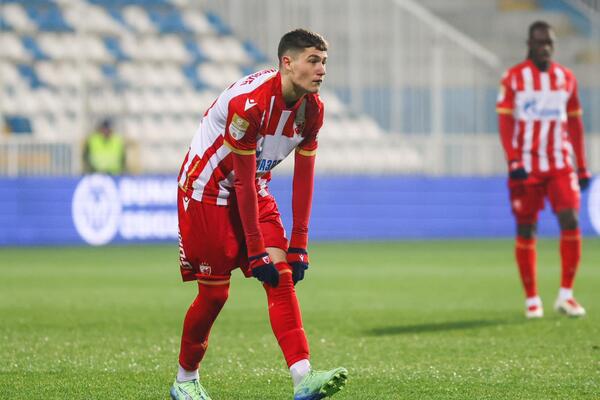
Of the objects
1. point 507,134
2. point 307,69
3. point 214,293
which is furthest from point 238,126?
point 507,134

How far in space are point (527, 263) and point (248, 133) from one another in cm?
479

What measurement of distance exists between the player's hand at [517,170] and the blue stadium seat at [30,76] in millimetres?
13565

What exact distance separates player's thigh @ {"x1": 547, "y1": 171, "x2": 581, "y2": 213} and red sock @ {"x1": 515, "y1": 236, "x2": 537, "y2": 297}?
1.13 feet

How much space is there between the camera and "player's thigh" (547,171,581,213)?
30.7ft

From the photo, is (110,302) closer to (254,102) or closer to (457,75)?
(254,102)

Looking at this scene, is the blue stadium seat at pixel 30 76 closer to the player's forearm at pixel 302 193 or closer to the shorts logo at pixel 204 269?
the shorts logo at pixel 204 269

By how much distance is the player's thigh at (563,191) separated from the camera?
935cm

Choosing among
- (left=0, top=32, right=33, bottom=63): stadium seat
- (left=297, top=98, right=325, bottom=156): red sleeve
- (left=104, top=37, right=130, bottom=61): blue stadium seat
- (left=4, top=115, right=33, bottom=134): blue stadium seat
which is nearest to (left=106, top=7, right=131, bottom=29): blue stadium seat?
(left=104, top=37, right=130, bottom=61): blue stadium seat

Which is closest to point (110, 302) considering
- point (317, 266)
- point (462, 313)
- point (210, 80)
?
point (462, 313)

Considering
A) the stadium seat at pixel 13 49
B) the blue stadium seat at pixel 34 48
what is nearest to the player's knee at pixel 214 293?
the stadium seat at pixel 13 49

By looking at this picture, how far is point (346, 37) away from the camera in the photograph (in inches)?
822

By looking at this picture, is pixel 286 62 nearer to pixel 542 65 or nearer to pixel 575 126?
pixel 542 65

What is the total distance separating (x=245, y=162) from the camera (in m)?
5.17

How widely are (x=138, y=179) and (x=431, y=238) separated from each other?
4797mm
